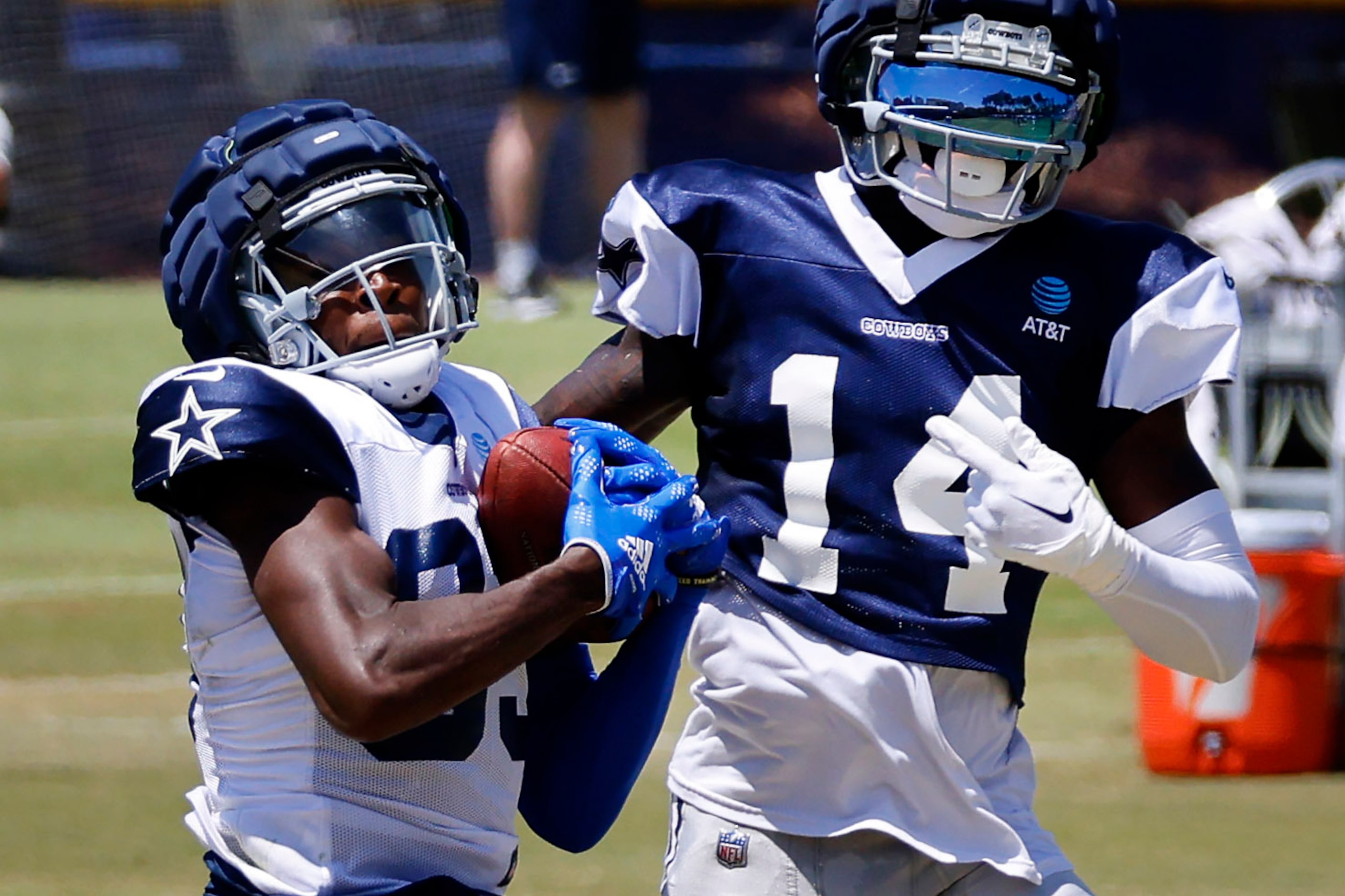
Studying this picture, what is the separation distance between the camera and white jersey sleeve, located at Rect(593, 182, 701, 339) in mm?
2678

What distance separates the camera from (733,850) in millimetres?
2621

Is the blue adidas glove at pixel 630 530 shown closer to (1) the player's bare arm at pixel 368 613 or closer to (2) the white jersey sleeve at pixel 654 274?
(1) the player's bare arm at pixel 368 613

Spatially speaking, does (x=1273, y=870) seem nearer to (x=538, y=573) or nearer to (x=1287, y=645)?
(x=1287, y=645)

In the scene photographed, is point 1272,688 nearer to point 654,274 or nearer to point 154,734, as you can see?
point 154,734

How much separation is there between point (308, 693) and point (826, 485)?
0.75m

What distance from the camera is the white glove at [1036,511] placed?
234 cm

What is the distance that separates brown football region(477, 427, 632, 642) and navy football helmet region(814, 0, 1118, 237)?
63 cm

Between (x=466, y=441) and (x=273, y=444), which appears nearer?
(x=273, y=444)

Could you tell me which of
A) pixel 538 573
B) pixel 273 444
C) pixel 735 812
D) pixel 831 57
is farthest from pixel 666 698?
pixel 831 57

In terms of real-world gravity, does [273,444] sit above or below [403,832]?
above

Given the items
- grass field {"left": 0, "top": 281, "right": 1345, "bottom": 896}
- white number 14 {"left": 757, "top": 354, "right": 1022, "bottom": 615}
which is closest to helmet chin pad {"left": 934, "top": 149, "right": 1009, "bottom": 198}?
white number 14 {"left": 757, "top": 354, "right": 1022, "bottom": 615}

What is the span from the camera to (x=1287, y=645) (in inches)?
209

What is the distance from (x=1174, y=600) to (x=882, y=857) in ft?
1.61

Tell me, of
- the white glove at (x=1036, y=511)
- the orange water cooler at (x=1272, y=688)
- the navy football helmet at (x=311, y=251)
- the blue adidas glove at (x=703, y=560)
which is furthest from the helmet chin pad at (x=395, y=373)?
the orange water cooler at (x=1272, y=688)
